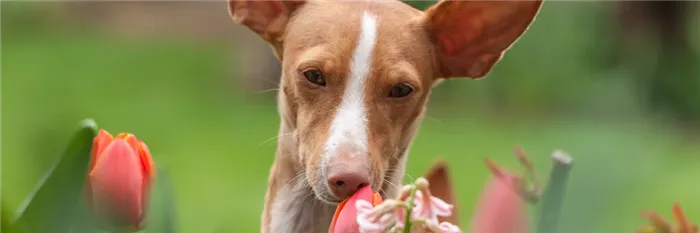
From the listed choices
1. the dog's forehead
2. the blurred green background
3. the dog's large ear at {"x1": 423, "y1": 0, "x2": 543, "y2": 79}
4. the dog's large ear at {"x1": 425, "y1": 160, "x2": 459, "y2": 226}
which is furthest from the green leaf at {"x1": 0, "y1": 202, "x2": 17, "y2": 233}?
the blurred green background

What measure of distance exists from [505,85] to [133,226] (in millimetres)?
4689

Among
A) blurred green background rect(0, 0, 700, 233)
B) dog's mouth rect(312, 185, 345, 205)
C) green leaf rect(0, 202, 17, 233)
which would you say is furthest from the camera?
blurred green background rect(0, 0, 700, 233)

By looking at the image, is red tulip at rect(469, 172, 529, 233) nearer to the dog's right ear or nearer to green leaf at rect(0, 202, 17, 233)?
green leaf at rect(0, 202, 17, 233)

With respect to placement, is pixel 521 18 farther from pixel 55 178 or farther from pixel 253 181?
pixel 253 181

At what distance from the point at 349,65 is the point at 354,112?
45 millimetres

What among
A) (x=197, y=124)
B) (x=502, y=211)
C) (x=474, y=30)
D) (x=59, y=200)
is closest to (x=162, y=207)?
(x=59, y=200)

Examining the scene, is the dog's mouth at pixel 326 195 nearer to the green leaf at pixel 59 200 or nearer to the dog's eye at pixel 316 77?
the dog's eye at pixel 316 77

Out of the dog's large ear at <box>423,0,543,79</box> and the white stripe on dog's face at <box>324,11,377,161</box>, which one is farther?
the dog's large ear at <box>423,0,543,79</box>

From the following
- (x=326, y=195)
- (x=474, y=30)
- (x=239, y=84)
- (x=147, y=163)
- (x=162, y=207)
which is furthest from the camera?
(x=239, y=84)

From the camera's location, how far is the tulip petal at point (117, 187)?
25.3 inches

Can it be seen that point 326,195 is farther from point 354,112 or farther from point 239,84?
point 239,84

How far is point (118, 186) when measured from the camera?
0.65 metres

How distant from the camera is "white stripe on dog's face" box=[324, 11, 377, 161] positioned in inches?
37.1

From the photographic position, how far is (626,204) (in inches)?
20.1
